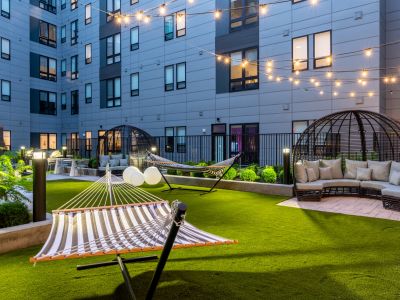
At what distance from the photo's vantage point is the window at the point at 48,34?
24.1 metres

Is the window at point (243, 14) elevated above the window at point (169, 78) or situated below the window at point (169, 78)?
above

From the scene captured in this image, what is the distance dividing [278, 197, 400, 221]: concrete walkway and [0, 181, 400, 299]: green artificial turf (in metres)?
0.81

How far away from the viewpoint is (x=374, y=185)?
305 inches

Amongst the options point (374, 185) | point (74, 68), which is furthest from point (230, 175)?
point (74, 68)

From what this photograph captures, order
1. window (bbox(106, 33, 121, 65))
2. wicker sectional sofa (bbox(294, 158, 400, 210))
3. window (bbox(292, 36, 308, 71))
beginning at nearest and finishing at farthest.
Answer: wicker sectional sofa (bbox(294, 158, 400, 210)) < window (bbox(292, 36, 308, 71)) < window (bbox(106, 33, 121, 65))

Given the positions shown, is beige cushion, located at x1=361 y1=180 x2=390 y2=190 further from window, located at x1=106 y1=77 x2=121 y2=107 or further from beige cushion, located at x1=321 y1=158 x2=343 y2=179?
window, located at x1=106 y1=77 x2=121 y2=107

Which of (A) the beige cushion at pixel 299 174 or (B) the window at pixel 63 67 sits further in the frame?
(B) the window at pixel 63 67

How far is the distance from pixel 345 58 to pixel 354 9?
5.95 feet

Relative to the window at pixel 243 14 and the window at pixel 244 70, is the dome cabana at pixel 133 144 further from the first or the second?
the window at pixel 243 14

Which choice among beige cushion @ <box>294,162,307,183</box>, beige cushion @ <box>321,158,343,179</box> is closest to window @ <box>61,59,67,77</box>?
beige cushion @ <box>294,162,307,183</box>

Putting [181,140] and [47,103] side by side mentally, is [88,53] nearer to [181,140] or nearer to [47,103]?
[47,103]

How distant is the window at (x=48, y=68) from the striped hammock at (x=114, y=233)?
23.6 m

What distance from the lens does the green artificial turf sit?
10.1 ft

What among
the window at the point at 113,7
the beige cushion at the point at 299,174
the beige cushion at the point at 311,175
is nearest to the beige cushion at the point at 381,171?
the beige cushion at the point at 311,175
